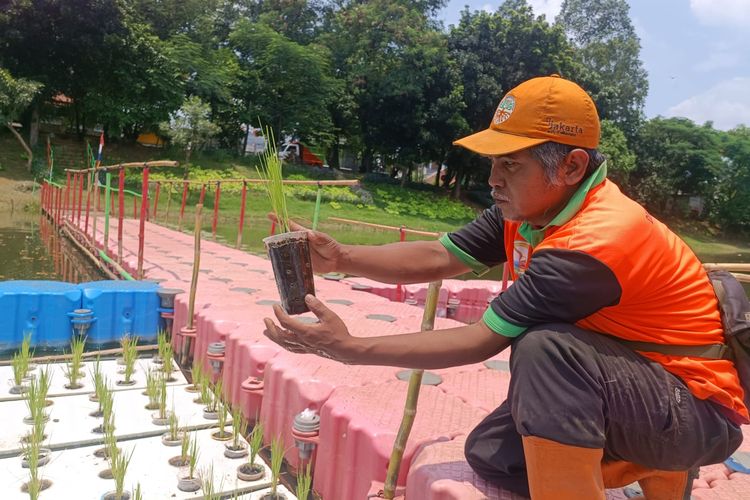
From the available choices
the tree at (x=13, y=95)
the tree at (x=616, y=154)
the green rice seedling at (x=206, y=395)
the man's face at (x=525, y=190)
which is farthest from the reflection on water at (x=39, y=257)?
the tree at (x=616, y=154)

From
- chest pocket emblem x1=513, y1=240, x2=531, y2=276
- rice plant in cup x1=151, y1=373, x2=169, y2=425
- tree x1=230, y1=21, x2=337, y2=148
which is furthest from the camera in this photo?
tree x1=230, y1=21, x2=337, y2=148

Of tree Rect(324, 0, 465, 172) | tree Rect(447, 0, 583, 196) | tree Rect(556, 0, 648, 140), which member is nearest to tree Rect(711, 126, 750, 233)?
tree Rect(556, 0, 648, 140)

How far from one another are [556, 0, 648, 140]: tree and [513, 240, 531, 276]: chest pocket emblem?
1155 inches

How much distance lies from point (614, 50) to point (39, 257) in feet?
101

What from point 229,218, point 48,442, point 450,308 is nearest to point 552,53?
point 229,218

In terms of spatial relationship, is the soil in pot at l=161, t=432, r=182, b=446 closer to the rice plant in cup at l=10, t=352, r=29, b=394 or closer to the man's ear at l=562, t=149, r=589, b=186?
the rice plant in cup at l=10, t=352, r=29, b=394

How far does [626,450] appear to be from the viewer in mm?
1299

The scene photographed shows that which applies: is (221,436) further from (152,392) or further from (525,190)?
(525,190)

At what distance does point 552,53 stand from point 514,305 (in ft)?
83.7

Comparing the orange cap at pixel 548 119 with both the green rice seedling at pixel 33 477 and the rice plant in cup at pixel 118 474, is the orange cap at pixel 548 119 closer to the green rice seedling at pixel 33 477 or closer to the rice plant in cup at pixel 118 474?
the rice plant in cup at pixel 118 474

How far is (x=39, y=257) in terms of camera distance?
8500mm

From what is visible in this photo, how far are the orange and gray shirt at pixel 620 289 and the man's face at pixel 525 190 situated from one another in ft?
0.15

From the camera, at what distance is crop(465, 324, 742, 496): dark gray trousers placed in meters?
1.19

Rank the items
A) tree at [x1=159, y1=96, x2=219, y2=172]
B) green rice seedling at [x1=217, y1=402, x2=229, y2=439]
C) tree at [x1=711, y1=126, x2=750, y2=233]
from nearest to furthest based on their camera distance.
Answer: green rice seedling at [x1=217, y1=402, x2=229, y2=439]
tree at [x1=159, y1=96, x2=219, y2=172]
tree at [x1=711, y1=126, x2=750, y2=233]
